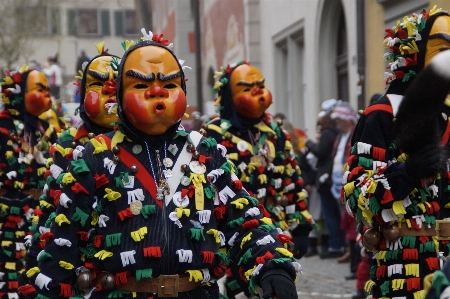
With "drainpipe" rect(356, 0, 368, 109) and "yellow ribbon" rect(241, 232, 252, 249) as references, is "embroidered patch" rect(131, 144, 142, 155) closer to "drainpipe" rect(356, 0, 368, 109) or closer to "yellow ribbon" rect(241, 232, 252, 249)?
"yellow ribbon" rect(241, 232, 252, 249)

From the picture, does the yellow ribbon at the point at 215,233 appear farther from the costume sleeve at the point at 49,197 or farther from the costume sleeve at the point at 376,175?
the costume sleeve at the point at 49,197

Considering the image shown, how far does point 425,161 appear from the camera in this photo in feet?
14.5

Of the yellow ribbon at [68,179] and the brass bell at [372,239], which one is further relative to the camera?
the brass bell at [372,239]

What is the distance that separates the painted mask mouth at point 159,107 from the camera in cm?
422

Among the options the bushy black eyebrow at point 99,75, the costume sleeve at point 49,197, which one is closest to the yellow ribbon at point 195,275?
A: the costume sleeve at point 49,197

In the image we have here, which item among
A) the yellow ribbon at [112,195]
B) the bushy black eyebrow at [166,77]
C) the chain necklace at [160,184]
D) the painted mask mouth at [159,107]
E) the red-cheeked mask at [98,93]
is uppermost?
the red-cheeked mask at [98,93]

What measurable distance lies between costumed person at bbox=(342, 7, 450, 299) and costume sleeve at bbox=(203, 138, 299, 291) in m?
0.82

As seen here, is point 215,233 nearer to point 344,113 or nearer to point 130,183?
point 130,183

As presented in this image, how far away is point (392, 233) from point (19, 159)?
4.45 meters

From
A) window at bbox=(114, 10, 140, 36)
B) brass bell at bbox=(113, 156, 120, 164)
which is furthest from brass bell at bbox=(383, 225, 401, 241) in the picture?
window at bbox=(114, 10, 140, 36)

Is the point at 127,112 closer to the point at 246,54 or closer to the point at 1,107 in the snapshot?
the point at 1,107

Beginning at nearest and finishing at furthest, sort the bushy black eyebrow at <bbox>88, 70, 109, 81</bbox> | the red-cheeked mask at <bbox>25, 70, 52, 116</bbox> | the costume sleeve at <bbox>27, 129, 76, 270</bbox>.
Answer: the costume sleeve at <bbox>27, 129, 76, 270</bbox> → the bushy black eyebrow at <bbox>88, 70, 109, 81</bbox> → the red-cheeked mask at <bbox>25, 70, 52, 116</bbox>

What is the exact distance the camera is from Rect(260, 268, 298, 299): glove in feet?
12.3

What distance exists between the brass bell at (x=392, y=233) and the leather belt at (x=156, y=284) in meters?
1.35
